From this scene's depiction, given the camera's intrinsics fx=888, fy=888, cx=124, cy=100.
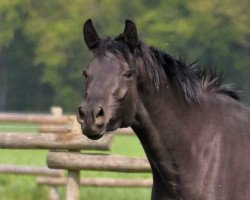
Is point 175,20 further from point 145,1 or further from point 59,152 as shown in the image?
point 59,152

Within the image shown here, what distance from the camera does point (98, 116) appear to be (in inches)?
200

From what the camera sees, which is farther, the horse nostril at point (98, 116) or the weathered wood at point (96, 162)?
the weathered wood at point (96, 162)

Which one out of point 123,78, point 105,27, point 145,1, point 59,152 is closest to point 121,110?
point 123,78

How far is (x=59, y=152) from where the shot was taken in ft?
27.4

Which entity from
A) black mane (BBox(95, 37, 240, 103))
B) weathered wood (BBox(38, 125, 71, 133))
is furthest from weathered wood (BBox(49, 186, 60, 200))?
black mane (BBox(95, 37, 240, 103))

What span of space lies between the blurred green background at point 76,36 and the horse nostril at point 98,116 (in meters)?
40.3

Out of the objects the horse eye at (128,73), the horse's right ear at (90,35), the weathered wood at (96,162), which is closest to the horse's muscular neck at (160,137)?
the horse eye at (128,73)

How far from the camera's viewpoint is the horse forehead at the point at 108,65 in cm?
523

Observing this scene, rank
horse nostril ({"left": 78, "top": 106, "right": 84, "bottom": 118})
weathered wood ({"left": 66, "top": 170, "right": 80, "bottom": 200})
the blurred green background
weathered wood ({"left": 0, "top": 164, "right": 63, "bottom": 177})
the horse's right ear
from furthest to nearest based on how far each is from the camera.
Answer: the blurred green background
weathered wood ({"left": 0, "top": 164, "right": 63, "bottom": 177})
weathered wood ({"left": 66, "top": 170, "right": 80, "bottom": 200})
the horse's right ear
horse nostril ({"left": 78, "top": 106, "right": 84, "bottom": 118})

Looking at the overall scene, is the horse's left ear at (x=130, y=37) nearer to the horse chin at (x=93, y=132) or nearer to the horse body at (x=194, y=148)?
the horse body at (x=194, y=148)

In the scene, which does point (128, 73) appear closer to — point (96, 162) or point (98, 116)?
point (98, 116)

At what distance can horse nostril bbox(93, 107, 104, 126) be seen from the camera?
5.05m

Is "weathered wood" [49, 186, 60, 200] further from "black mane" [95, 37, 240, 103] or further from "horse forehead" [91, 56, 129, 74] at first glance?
"horse forehead" [91, 56, 129, 74]

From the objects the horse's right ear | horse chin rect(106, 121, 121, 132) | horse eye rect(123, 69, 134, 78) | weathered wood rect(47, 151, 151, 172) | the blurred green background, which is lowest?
the blurred green background
